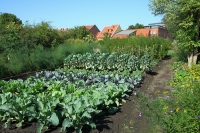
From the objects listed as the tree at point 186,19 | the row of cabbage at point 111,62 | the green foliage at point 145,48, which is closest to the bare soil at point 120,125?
the row of cabbage at point 111,62

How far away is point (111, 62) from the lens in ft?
27.7

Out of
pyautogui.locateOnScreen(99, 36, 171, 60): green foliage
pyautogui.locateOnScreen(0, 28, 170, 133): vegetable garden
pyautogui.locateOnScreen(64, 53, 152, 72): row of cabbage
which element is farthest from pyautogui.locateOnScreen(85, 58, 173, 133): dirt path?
pyautogui.locateOnScreen(99, 36, 171, 60): green foliage

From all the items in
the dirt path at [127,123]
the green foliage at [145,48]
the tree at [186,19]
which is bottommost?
the dirt path at [127,123]

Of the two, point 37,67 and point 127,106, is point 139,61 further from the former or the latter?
point 37,67

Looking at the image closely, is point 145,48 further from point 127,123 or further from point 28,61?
point 127,123

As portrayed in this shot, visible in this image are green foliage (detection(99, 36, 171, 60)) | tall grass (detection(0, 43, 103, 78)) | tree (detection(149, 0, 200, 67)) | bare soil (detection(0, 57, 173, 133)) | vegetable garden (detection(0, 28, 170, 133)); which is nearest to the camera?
vegetable garden (detection(0, 28, 170, 133))

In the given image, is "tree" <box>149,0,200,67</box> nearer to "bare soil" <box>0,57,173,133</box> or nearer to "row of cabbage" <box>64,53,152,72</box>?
"row of cabbage" <box>64,53,152,72</box>

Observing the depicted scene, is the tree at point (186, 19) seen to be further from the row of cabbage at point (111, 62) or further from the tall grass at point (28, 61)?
the tall grass at point (28, 61)

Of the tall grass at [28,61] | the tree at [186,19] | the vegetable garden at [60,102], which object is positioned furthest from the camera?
the tall grass at [28,61]

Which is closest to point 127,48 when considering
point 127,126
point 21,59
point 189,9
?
point 189,9

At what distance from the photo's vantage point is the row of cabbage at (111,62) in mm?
7855

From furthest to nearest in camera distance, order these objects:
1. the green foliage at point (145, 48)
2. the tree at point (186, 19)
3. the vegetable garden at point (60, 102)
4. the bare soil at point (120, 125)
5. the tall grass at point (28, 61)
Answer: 1. the green foliage at point (145, 48)
2. the tall grass at point (28, 61)
3. the tree at point (186, 19)
4. the bare soil at point (120, 125)
5. the vegetable garden at point (60, 102)

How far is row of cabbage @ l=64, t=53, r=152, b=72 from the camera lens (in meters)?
7.86

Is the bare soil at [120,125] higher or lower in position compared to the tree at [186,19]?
lower
